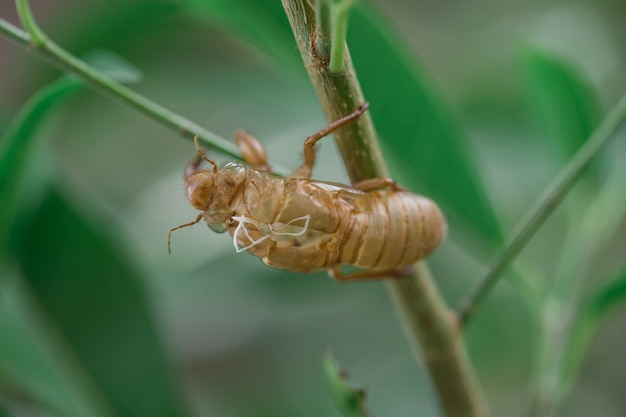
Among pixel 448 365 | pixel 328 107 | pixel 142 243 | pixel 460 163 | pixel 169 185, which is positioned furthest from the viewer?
pixel 169 185

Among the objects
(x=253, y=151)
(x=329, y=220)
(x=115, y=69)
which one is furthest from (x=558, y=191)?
(x=115, y=69)

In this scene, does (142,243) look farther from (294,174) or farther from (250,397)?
(294,174)

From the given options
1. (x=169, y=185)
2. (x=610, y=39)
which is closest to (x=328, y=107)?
(x=169, y=185)

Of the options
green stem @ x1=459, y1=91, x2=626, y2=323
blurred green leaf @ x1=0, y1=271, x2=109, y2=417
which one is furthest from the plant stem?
blurred green leaf @ x1=0, y1=271, x2=109, y2=417

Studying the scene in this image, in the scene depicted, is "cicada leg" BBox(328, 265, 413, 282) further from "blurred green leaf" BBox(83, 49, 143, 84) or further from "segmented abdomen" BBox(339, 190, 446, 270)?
"blurred green leaf" BBox(83, 49, 143, 84)

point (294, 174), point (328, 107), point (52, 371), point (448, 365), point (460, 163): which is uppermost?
point (328, 107)

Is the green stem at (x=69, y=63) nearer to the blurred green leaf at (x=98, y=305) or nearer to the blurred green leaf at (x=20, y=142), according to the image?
the blurred green leaf at (x=20, y=142)
